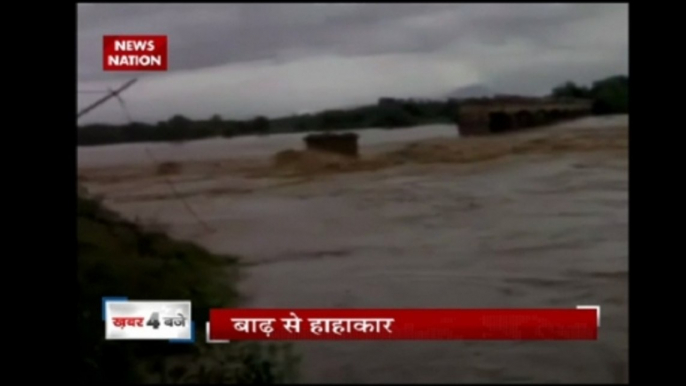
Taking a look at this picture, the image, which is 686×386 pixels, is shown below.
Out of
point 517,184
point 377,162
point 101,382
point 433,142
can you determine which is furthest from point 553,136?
point 101,382

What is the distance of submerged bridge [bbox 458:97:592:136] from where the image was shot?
8.06 feet

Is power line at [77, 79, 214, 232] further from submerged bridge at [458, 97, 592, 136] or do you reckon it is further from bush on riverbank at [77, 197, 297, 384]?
submerged bridge at [458, 97, 592, 136]

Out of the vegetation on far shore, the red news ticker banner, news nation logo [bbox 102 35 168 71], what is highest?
news nation logo [bbox 102 35 168 71]

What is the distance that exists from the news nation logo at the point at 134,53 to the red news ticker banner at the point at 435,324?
772 mm

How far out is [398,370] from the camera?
98.6 inches

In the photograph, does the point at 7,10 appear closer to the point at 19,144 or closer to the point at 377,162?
the point at 19,144

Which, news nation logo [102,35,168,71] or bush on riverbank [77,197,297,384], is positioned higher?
news nation logo [102,35,168,71]

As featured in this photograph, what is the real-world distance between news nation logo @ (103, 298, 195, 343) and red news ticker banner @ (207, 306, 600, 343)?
7.8 inches

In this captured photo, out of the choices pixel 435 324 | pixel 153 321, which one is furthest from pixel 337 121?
pixel 153 321

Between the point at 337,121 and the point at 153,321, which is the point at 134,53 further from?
the point at 153,321

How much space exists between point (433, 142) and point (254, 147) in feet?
1.64

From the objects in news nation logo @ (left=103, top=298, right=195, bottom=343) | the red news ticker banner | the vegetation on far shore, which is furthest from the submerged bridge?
news nation logo @ (left=103, top=298, right=195, bottom=343)

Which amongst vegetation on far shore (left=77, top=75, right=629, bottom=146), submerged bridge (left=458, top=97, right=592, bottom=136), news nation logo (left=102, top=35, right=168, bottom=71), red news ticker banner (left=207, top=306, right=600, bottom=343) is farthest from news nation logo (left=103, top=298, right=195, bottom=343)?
submerged bridge (left=458, top=97, right=592, bottom=136)

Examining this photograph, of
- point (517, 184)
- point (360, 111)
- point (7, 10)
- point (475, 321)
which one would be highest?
point (7, 10)
